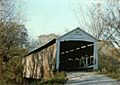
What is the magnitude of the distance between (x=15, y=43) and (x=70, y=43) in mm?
10305

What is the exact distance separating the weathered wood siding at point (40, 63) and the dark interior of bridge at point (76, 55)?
161 centimetres

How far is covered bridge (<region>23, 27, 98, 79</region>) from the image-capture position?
29.6 m

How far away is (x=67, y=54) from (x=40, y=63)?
9.28 feet

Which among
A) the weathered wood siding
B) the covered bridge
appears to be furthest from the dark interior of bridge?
the weathered wood siding

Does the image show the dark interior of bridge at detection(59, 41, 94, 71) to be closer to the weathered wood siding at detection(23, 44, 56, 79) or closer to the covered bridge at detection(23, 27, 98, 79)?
the covered bridge at detection(23, 27, 98, 79)

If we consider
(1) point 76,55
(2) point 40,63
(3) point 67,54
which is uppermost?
(3) point 67,54

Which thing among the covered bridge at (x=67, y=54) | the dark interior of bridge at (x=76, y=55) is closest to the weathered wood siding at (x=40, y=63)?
the covered bridge at (x=67, y=54)

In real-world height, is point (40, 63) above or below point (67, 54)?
below

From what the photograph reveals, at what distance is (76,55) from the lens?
35.5 meters

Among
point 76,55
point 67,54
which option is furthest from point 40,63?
point 76,55

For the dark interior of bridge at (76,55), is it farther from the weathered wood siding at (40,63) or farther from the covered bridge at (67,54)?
the weathered wood siding at (40,63)

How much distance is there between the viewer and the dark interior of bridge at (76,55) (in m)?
32.8

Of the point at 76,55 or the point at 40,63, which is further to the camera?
the point at 40,63

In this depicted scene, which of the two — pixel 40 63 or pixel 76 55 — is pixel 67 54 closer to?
pixel 76 55
